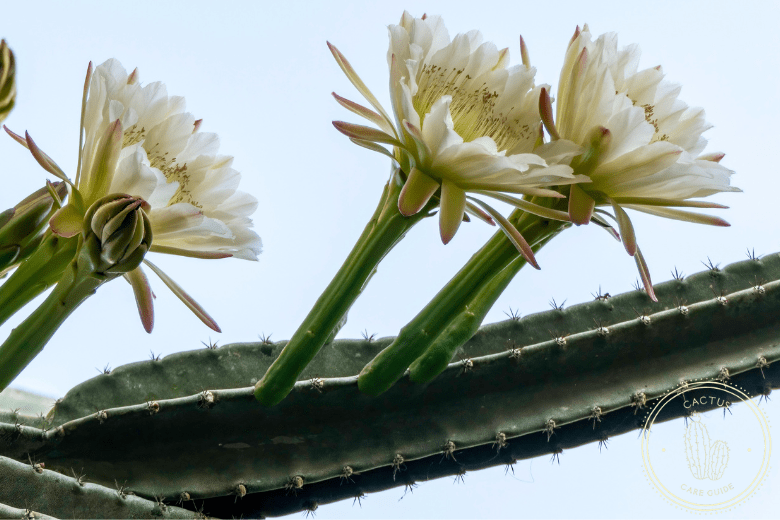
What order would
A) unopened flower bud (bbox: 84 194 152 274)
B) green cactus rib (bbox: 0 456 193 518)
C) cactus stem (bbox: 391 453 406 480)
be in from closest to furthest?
unopened flower bud (bbox: 84 194 152 274)
green cactus rib (bbox: 0 456 193 518)
cactus stem (bbox: 391 453 406 480)

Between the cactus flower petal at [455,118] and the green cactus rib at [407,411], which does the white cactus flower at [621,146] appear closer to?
the cactus flower petal at [455,118]

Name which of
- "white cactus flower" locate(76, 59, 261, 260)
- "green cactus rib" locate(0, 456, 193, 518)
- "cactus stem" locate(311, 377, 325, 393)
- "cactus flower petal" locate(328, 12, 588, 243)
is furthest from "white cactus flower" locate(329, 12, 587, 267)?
"green cactus rib" locate(0, 456, 193, 518)

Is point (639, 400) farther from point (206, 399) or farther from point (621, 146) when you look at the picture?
point (206, 399)

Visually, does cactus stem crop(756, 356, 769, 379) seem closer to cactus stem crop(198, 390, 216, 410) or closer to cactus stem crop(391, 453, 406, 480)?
cactus stem crop(391, 453, 406, 480)

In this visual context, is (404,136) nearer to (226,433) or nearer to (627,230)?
(627,230)

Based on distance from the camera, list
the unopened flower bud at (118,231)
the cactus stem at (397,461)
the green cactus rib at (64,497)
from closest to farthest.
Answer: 1. the unopened flower bud at (118,231)
2. the green cactus rib at (64,497)
3. the cactus stem at (397,461)

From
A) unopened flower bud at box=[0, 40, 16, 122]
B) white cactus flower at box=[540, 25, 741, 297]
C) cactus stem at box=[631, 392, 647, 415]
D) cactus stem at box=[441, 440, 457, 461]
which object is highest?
white cactus flower at box=[540, 25, 741, 297]

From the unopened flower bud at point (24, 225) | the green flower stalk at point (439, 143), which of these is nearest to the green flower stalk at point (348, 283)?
the green flower stalk at point (439, 143)
